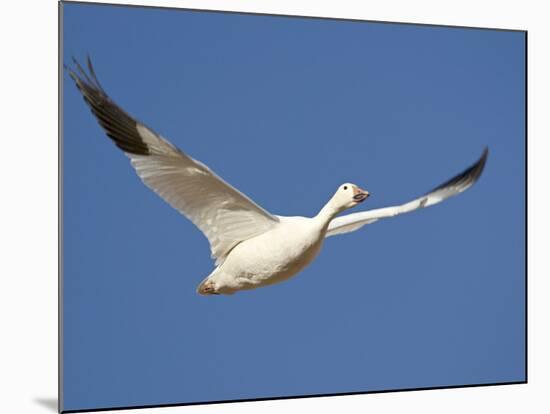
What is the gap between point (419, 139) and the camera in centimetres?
569

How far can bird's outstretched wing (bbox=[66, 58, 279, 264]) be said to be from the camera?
4762 millimetres

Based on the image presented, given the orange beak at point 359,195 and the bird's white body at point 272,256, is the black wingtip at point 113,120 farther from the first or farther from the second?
the orange beak at point 359,195

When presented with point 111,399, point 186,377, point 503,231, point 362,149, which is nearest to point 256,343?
point 186,377

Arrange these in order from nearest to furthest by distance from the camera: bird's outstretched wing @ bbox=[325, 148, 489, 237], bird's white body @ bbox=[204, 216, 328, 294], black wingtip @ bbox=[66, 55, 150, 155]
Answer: black wingtip @ bbox=[66, 55, 150, 155] → bird's white body @ bbox=[204, 216, 328, 294] → bird's outstretched wing @ bbox=[325, 148, 489, 237]

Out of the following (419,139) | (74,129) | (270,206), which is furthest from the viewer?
(419,139)

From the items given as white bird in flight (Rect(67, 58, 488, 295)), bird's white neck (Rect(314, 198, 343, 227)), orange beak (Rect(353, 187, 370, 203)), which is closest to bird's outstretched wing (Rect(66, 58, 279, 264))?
white bird in flight (Rect(67, 58, 488, 295))

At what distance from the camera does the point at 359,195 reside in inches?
203

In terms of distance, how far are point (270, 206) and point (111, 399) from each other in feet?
3.82

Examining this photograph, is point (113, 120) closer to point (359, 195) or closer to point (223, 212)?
point (223, 212)

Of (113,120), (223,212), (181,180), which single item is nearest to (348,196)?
(223,212)

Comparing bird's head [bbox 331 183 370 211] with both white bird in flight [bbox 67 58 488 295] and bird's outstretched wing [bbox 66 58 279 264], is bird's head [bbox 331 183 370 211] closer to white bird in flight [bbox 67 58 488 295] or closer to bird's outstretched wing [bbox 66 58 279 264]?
white bird in flight [bbox 67 58 488 295]

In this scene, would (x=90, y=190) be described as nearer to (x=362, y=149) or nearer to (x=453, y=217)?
(x=362, y=149)

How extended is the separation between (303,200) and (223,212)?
1.59ft

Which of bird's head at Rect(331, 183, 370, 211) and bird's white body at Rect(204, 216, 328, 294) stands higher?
bird's head at Rect(331, 183, 370, 211)
